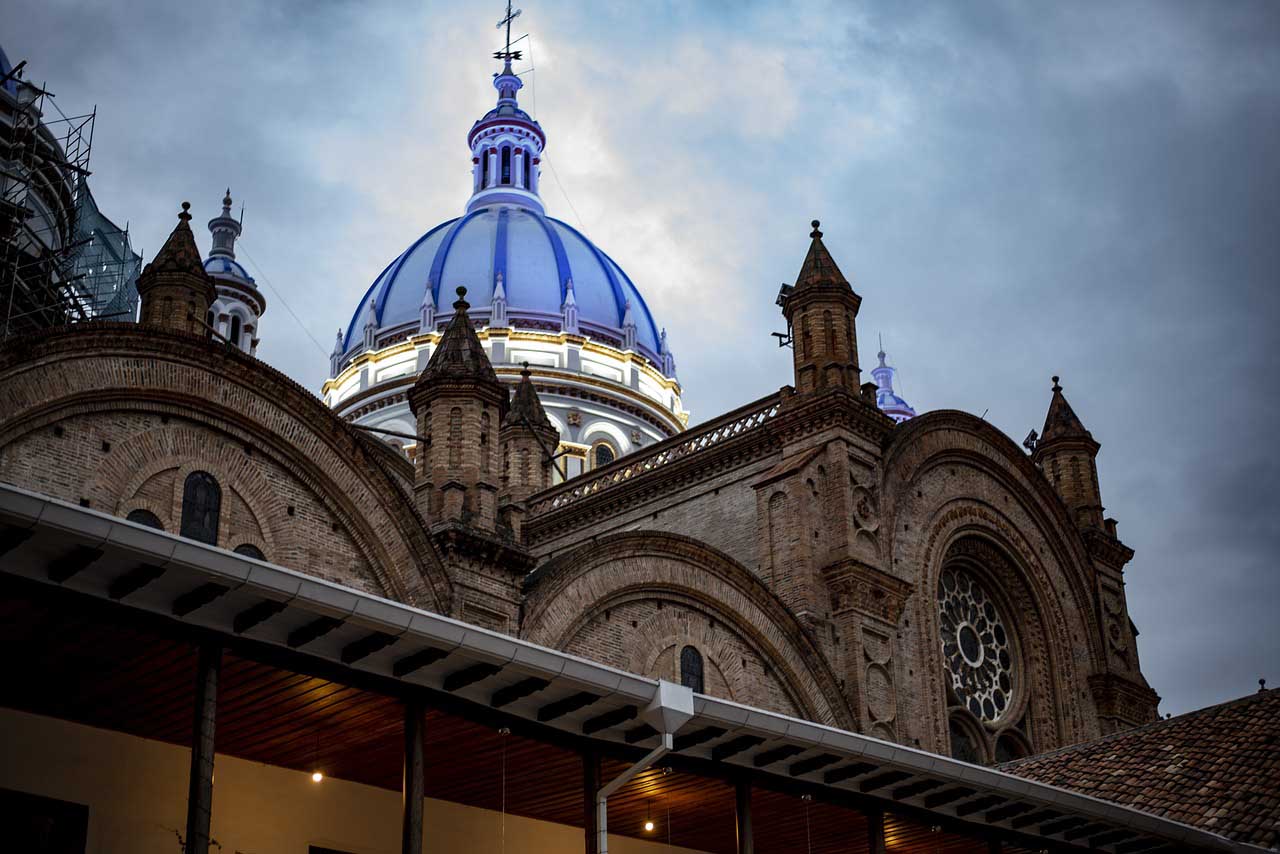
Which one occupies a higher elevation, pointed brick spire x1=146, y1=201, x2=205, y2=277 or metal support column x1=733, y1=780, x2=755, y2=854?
pointed brick spire x1=146, y1=201, x2=205, y2=277

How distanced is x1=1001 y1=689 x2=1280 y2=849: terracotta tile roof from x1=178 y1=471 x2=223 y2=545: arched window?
1508 centimetres

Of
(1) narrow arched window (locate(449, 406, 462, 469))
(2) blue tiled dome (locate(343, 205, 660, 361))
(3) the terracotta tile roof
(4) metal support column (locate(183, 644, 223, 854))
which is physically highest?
(2) blue tiled dome (locate(343, 205, 660, 361))

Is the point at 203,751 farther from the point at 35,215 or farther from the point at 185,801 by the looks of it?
the point at 35,215

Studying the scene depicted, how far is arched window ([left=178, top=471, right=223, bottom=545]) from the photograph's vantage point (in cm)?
2202

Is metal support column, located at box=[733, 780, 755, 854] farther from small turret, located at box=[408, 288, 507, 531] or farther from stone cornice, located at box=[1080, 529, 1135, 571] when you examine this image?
stone cornice, located at box=[1080, 529, 1135, 571]

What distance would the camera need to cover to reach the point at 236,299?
4550cm

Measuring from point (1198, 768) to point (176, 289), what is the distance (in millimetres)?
18502

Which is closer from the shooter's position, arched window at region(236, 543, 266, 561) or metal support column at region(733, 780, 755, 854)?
metal support column at region(733, 780, 755, 854)

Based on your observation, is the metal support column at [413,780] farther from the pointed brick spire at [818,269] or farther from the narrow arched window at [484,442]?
the pointed brick spire at [818,269]

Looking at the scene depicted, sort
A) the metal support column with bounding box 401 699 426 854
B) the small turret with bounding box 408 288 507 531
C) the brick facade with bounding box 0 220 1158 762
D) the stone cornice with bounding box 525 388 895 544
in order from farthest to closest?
the stone cornice with bounding box 525 388 895 544 < the small turret with bounding box 408 288 507 531 < the brick facade with bounding box 0 220 1158 762 < the metal support column with bounding box 401 699 426 854

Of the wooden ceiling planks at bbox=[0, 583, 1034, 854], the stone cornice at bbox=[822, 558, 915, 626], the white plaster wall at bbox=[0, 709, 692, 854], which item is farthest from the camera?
the stone cornice at bbox=[822, 558, 915, 626]

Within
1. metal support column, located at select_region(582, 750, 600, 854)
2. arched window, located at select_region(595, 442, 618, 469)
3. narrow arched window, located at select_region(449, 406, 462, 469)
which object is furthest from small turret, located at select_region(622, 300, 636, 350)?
metal support column, located at select_region(582, 750, 600, 854)

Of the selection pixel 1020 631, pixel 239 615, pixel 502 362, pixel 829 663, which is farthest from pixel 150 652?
pixel 502 362

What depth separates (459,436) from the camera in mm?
25594
